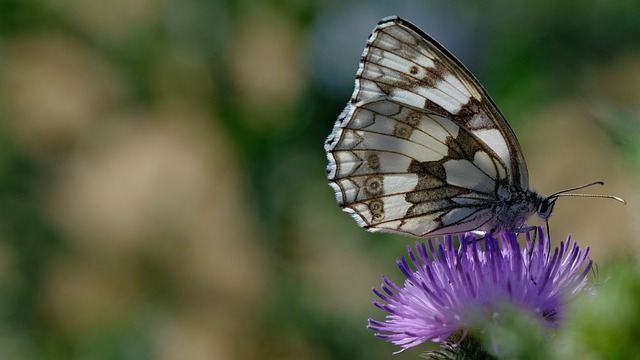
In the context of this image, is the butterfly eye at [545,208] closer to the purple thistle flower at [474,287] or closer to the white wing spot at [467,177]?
the white wing spot at [467,177]

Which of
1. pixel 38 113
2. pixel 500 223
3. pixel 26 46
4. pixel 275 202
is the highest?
pixel 26 46

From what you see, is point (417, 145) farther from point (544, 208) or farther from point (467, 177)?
point (544, 208)

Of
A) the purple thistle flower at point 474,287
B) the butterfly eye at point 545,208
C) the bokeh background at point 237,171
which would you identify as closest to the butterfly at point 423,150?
the butterfly eye at point 545,208

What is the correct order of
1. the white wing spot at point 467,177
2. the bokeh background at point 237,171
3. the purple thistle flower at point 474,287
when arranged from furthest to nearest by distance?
the bokeh background at point 237,171 → the white wing spot at point 467,177 → the purple thistle flower at point 474,287

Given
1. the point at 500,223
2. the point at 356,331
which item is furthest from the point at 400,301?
the point at 356,331

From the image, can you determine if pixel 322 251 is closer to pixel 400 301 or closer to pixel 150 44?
pixel 150 44

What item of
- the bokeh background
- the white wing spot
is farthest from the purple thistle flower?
the bokeh background

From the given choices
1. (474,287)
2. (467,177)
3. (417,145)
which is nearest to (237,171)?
(417,145)
